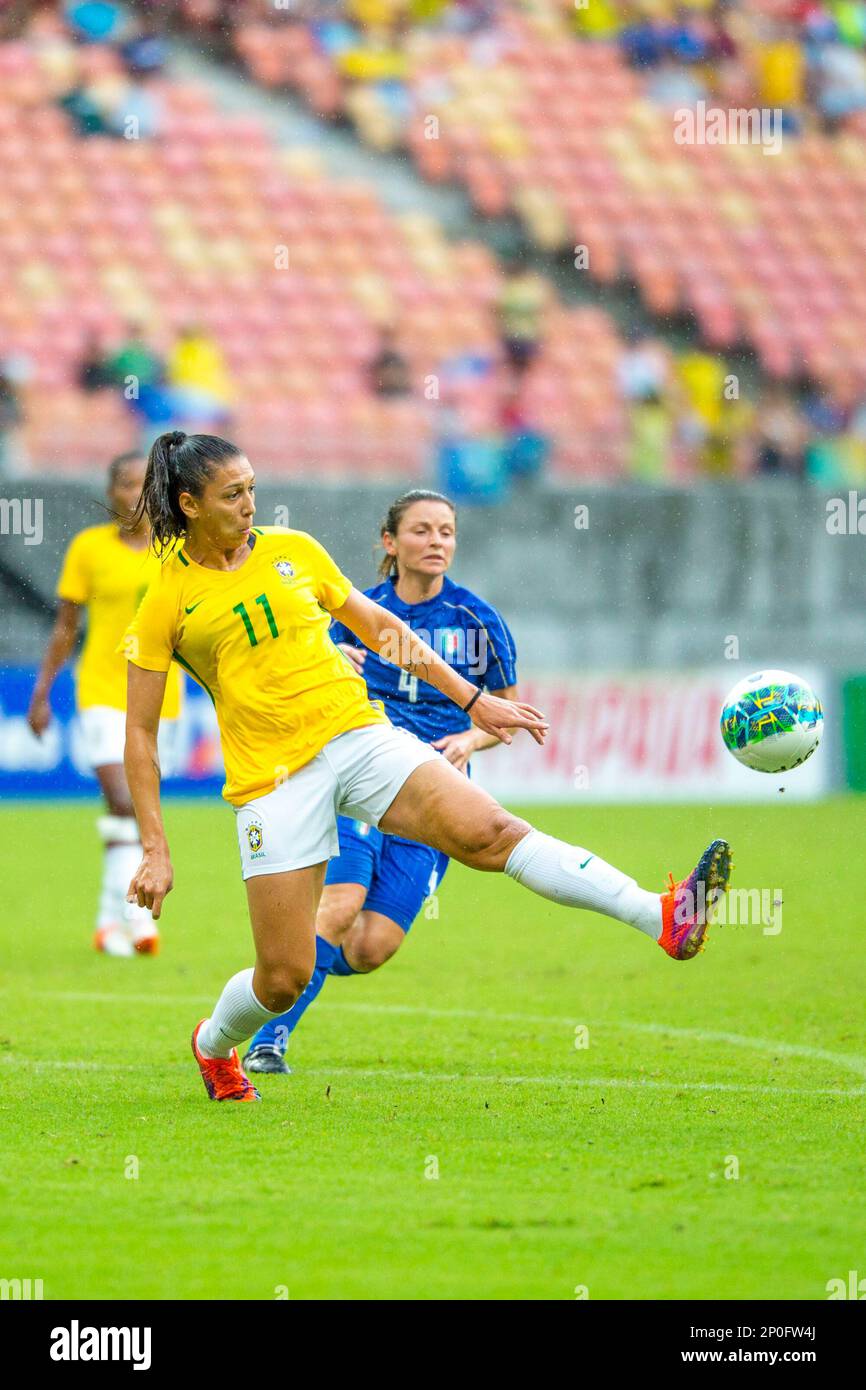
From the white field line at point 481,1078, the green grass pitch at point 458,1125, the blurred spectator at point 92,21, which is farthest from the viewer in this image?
the blurred spectator at point 92,21

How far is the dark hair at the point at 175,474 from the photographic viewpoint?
18.0 ft

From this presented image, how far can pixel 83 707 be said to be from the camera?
9.91 meters

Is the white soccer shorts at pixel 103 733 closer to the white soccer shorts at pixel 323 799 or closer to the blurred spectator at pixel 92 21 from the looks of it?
the white soccer shorts at pixel 323 799

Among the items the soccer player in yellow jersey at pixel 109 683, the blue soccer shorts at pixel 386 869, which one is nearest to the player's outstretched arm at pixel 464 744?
the blue soccer shorts at pixel 386 869

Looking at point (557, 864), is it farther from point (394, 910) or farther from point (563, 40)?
point (563, 40)

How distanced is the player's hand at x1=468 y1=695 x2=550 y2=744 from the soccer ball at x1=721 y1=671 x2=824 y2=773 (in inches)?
38.6

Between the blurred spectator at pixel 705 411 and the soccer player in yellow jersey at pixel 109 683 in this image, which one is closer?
the soccer player in yellow jersey at pixel 109 683

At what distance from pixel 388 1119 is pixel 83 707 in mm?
4747

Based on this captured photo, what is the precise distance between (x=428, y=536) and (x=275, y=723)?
1472 mm

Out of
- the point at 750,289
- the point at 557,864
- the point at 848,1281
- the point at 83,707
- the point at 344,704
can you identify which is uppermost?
the point at 750,289

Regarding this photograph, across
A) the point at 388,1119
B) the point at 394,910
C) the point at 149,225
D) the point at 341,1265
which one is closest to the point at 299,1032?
the point at 394,910

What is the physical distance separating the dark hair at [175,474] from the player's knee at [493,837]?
125cm

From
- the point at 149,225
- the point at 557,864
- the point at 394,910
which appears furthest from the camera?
the point at 149,225

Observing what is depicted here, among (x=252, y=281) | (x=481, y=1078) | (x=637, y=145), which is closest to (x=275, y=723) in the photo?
(x=481, y=1078)
